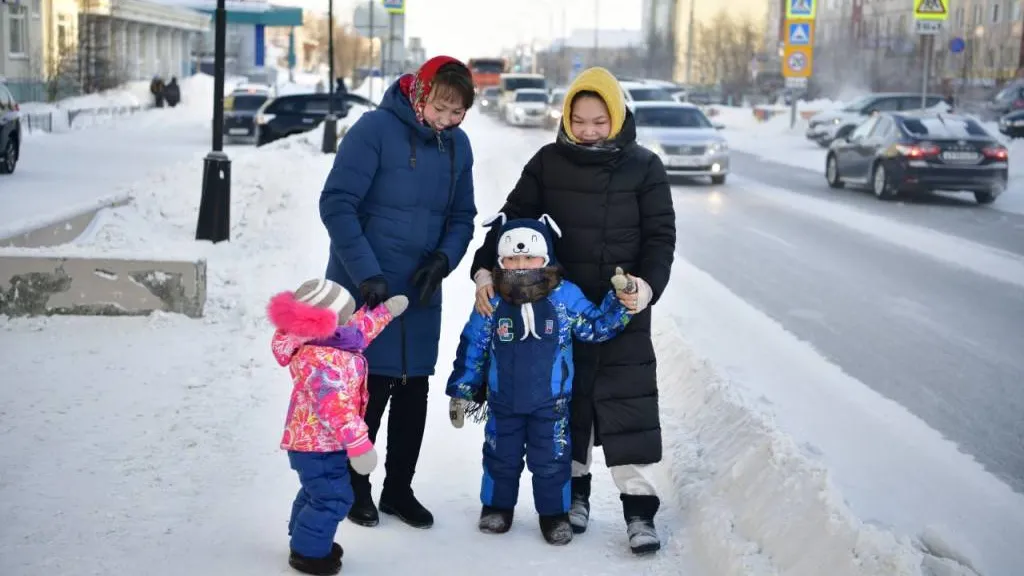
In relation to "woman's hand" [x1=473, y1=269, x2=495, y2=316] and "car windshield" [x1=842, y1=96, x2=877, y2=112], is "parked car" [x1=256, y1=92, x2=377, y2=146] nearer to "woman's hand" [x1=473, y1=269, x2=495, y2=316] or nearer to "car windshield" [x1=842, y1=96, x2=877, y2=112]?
"car windshield" [x1=842, y1=96, x2=877, y2=112]

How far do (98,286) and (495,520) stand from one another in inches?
166

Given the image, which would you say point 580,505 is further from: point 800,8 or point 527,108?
point 527,108

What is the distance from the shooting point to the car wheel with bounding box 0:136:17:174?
20.3 meters

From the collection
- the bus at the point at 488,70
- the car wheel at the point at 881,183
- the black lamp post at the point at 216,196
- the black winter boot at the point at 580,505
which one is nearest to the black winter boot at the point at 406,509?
the black winter boot at the point at 580,505

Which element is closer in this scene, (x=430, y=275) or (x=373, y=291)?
(x=373, y=291)

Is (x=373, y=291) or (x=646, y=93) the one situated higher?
(x=646, y=93)

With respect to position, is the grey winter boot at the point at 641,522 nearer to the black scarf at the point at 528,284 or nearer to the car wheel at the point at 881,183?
the black scarf at the point at 528,284

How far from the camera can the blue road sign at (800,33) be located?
33250 mm

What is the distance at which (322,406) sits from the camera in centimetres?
386

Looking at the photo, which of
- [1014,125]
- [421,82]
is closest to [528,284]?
[421,82]

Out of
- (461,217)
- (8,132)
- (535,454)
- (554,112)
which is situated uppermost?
(554,112)

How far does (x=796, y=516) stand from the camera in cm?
409

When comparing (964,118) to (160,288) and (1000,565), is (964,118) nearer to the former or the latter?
(160,288)

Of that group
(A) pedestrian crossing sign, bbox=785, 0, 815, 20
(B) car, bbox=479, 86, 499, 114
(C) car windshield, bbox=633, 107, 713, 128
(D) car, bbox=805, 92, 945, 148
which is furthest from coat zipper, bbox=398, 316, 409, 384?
(B) car, bbox=479, 86, 499, 114
